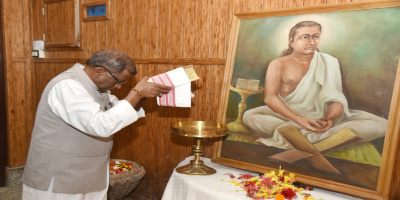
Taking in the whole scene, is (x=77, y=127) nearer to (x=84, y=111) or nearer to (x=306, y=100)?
(x=84, y=111)

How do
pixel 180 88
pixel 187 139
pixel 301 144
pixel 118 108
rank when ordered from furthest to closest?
pixel 187 139 → pixel 180 88 → pixel 301 144 → pixel 118 108

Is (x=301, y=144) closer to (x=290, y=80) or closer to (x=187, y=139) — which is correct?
(x=290, y=80)

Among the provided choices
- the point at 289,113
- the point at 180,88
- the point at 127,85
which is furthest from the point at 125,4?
the point at 289,113

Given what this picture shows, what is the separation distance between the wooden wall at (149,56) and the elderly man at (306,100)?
1.42 ft

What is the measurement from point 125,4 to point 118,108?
1.86 m

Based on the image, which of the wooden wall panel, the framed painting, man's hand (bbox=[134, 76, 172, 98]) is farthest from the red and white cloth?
the wooden wall panel

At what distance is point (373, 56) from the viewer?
174 cm

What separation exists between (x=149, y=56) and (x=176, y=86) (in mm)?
1080

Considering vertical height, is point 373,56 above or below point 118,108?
above

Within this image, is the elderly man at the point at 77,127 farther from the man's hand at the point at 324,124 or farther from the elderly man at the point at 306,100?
the man's hand at the point at 324,124

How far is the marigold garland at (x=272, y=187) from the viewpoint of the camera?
1687 millimetres

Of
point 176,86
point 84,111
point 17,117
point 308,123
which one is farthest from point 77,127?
point 17,117

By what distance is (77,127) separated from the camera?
1.70 m

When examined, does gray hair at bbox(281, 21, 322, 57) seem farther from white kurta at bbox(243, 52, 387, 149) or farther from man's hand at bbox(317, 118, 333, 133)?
man's hand at bbox(317, 118, 333, 133)
